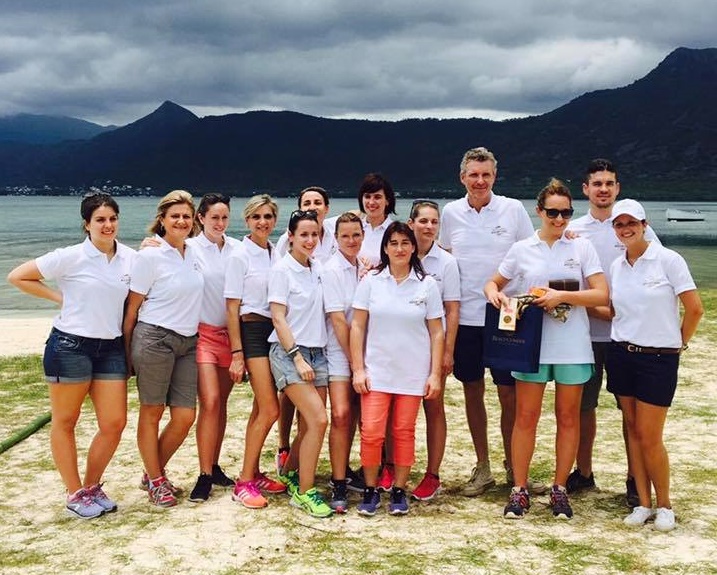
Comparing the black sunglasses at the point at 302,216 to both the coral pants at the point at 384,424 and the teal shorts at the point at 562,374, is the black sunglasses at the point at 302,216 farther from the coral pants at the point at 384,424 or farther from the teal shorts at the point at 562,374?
the teal shorts at the point at 562,374

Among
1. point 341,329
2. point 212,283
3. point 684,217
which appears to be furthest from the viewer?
A: point 684,217

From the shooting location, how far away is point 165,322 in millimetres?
5234

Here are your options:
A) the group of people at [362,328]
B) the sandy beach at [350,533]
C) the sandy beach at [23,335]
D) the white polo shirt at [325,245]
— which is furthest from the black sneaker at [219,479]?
the sandy beach at [23,335]

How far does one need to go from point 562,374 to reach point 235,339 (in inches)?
88.3

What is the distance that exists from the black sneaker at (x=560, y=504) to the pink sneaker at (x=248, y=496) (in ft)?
6.61

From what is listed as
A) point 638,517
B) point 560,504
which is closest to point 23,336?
point 560,504

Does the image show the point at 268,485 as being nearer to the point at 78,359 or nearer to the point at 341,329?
the point at 341,329

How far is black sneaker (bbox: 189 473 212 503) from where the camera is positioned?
5594mm

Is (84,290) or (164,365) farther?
(164,365)

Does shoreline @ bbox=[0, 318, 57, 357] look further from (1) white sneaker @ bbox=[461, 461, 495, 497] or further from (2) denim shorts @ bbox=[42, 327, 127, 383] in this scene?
(1) white sneaker @ bbox=[461, 461, 495, 497]

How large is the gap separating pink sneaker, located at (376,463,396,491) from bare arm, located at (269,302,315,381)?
3.68ft

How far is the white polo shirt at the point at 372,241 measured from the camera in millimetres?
5613

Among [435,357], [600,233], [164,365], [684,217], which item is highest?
[684,217]

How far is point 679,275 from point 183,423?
11.4 ft
